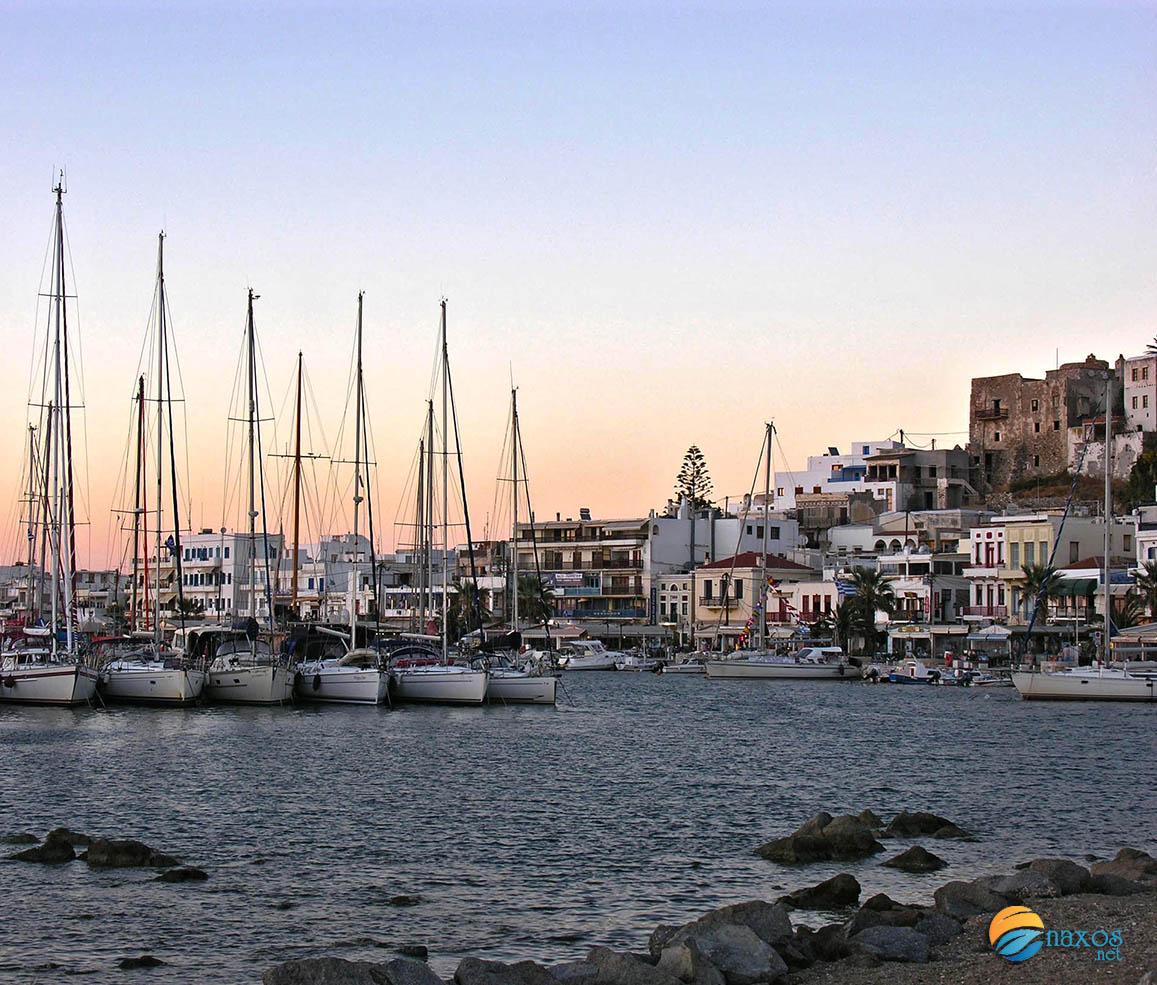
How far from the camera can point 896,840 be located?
97.2 ft

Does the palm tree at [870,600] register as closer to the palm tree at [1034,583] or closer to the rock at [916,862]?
the palm tree at [1034,583]

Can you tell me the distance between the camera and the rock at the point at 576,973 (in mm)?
17328

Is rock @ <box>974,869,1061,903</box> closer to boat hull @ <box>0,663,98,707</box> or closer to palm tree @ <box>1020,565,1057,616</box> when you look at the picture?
boat hull @ <box>0,663,98,707</box>

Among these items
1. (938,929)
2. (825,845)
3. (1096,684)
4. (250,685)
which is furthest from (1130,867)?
(1096,684)

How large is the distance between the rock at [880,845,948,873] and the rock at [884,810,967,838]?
3225mm

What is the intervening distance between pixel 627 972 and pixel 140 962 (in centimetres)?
683

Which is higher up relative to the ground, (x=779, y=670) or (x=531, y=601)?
(x=531, y=601)

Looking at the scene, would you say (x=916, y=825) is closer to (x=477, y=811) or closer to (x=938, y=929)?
→ (x=477, y=811)

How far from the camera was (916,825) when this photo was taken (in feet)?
100

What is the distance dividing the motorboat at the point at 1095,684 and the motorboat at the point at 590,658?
4084 centimetres

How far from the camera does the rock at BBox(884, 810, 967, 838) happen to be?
99.1 ft

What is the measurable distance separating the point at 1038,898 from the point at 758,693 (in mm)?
56597

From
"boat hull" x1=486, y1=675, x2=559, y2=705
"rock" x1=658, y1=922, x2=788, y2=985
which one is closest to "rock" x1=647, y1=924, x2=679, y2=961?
"rock" x1=658, y1=922, x2=788, y2=985

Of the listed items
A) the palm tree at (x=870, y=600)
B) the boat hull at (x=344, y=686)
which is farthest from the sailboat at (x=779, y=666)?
the boat hull at (x=344, y=686)
